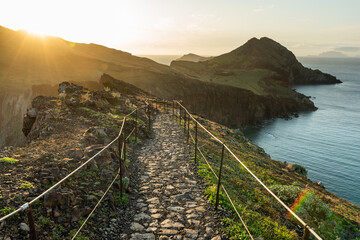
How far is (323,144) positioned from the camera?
43.1m

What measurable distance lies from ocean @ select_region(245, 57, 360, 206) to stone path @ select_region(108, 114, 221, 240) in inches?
1039

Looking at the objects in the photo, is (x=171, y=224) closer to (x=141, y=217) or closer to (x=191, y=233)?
(x=191, y=233)

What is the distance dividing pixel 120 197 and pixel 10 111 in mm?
26666

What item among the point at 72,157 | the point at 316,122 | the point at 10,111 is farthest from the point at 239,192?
the point at 316,122

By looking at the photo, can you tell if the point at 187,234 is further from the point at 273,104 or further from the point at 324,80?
the point at 324,80

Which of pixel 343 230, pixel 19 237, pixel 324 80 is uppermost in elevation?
pixel 324 80

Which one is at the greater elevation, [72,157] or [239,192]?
[72,157]

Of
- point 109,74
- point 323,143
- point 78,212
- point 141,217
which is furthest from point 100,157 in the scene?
point 323,143

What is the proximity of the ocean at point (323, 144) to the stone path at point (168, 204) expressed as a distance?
2638 centimetres

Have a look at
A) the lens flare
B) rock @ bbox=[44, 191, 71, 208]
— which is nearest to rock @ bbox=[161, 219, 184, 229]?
rock @ bbox=[44, 191, 71, 208]

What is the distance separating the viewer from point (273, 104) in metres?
69.8

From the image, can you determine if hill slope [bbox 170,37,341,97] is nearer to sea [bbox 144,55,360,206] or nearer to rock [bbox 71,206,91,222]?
sea [bbox 144,55,360,206]

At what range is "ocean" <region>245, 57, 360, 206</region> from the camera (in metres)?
29.4

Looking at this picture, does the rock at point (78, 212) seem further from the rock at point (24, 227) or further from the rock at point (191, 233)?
the rock at point (191, 233)
